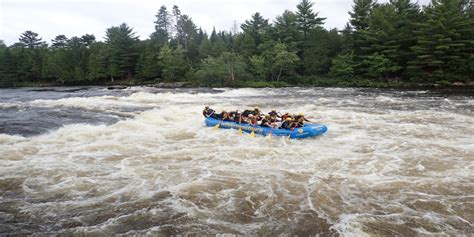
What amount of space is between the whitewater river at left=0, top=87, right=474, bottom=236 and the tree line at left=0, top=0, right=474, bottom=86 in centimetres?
2238

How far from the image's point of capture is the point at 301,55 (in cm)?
4300

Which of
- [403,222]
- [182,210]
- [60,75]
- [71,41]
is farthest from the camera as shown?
[71,41]

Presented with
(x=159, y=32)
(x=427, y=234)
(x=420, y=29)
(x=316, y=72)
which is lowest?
(x=427, y=234)

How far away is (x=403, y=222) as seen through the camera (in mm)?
5246

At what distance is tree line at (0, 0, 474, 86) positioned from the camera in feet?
99.6

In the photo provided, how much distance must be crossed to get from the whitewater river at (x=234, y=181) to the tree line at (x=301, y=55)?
22379mm

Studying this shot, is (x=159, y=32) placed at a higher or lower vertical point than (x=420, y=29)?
higher

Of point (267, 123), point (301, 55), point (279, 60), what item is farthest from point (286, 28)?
point (267, 123)

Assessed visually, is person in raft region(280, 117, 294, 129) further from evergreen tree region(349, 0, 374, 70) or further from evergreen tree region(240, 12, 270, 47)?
evergreen tree region(240, 12, 270, 47)

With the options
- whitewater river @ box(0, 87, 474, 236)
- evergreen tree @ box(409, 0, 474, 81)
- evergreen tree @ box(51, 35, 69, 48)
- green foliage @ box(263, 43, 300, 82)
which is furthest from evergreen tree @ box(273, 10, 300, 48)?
evergreen tree @ box(51, 35, 69, 48)

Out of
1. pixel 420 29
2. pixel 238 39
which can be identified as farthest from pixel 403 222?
pixel 238 39

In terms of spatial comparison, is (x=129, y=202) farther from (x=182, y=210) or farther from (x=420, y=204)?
(x=420, y=204)

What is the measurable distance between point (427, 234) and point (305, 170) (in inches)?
123

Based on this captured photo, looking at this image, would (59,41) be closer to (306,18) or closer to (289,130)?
(306,18)
